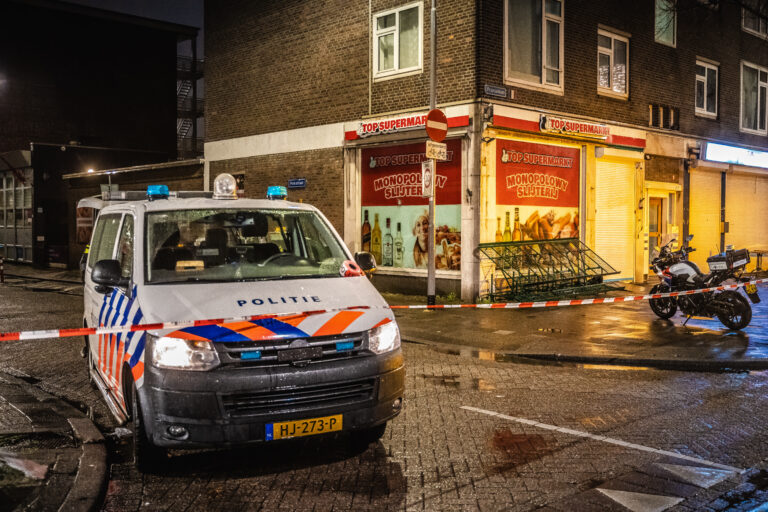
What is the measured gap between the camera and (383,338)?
4883 mm

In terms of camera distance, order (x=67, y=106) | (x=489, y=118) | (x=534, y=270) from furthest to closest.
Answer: (x=67, y=106) < (x=534, y=270) < (x=489, y=118)

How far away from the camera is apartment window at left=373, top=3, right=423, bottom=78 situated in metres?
16.2

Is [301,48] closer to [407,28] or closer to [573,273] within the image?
[407,28]

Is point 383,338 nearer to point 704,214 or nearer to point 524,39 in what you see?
point 524,39

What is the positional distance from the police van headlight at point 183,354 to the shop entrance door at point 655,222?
59.1 ft

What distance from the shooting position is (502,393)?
7176 millimetres

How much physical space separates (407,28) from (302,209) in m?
11.5

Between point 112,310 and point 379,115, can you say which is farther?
point 379,115

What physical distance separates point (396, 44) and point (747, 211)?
1496cm

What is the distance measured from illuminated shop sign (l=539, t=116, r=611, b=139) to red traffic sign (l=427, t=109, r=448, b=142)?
317cm

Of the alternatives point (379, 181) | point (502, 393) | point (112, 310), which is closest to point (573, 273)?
point (379, 181)

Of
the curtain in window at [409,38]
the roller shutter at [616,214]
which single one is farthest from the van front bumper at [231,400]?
the roller shutter at [616,214]

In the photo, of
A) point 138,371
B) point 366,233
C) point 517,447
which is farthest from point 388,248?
point 138,371

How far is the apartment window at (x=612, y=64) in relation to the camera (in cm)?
1781
